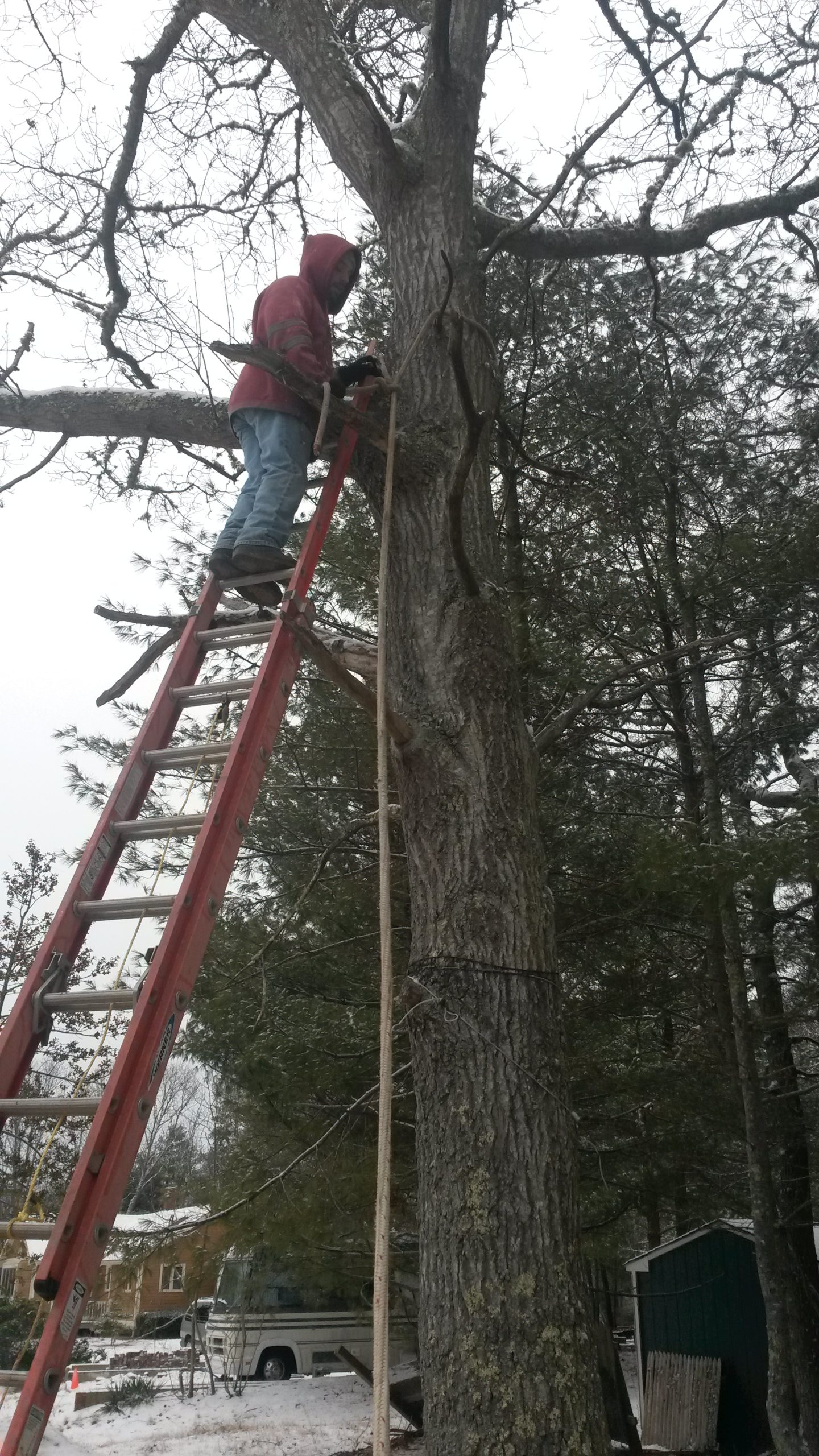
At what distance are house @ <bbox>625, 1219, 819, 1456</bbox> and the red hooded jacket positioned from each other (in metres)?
8.92

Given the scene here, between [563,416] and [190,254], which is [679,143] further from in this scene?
[190,254]

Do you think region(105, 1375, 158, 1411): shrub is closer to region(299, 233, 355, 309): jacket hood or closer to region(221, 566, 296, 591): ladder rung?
region(221, 566, 296, 591): ladder rung

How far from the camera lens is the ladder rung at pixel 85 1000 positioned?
6.88ft

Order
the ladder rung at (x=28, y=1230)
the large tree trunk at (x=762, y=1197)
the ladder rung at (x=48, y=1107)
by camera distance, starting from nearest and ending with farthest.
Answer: the ladder rung at (x=28, y=1230) → the ladder rung at (x=48, y=1107) → the large tree trunk at (x=762, y=1197)

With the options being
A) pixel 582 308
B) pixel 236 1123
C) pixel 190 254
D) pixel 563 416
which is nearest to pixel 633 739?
pixel 563 416

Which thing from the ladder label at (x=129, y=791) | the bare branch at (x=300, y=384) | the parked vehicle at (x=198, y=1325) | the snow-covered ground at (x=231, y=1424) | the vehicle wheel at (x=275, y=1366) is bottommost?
the snow-covered ground at (x=231, y=1424)

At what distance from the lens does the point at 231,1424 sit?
1099 centimetres

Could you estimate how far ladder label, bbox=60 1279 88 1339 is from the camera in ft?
5.40

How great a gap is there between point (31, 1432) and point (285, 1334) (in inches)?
559

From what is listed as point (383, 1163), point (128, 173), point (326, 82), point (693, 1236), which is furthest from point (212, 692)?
point (693, 1236)

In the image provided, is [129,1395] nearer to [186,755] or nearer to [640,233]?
[186,755]

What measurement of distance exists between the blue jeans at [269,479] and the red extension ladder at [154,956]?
0.11 meters

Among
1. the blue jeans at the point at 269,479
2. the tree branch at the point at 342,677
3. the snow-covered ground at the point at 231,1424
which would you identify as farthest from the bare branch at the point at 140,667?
the snow-covered ground at the point at 231,1424

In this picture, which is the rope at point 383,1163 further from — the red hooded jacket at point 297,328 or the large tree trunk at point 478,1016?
the red hooded jacket at point 297,328
